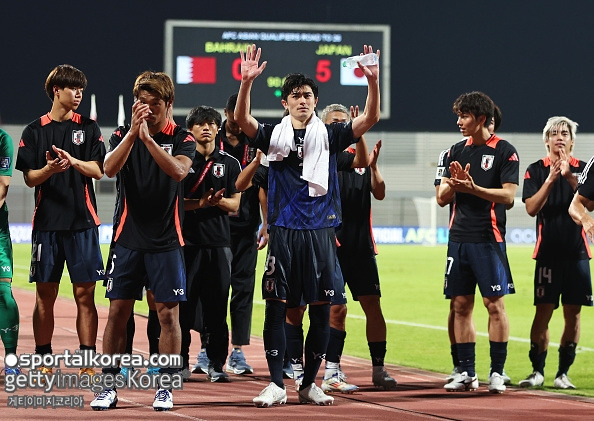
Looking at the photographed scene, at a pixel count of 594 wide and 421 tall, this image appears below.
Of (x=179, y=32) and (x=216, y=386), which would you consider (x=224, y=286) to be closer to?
(x=216, y=386)

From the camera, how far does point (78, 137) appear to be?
7988 millimetres

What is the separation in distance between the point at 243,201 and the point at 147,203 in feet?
8.56

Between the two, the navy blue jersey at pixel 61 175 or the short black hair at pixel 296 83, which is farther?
the navy blue jersey at pixel 61 175

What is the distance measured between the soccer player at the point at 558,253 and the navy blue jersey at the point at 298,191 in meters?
2.14

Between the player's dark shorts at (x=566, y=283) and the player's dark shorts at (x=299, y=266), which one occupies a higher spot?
the player's dark shorts at (x=299, y=266)

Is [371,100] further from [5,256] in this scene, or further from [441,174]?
[5,256]

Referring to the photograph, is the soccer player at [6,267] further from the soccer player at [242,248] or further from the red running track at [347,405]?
the soccer player at [242,248]

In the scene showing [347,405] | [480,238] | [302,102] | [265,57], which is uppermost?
[265,57]

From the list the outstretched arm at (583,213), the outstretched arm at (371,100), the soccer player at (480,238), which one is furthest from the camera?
the soccer player at (480,238)

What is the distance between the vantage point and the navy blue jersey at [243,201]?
9.44 m

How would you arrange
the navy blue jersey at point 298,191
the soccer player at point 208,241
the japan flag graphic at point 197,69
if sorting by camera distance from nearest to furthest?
the navy blue jersey at point 298,191, the soccer player at point 208,241, the japan flag graphic at point 197,69

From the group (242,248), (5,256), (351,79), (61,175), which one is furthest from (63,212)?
(351,79)

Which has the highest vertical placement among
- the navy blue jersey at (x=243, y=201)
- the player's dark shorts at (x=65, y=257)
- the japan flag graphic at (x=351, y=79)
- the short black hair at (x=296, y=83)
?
the japan flag graphic at (x=351, y=79)

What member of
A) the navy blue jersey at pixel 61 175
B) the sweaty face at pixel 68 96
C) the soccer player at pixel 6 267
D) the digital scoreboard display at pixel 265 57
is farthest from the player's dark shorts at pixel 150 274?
the digital scoreboard display at pixel 265 57
